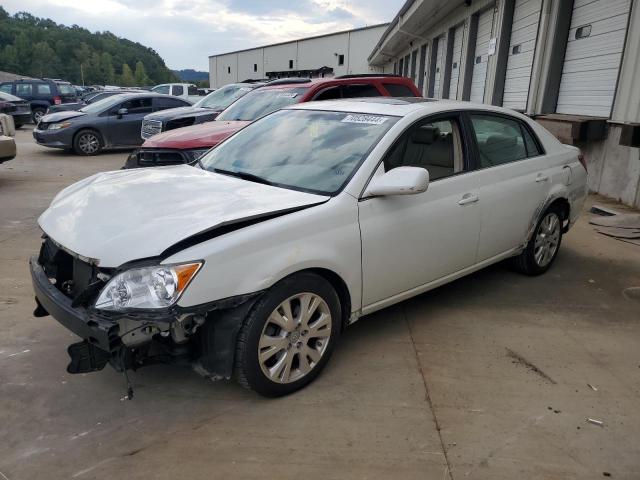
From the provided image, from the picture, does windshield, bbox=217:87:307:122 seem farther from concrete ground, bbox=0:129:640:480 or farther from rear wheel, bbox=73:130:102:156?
rear wheel, bbox=73:130:102:156

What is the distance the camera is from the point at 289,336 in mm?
2828

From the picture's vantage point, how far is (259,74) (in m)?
61.4

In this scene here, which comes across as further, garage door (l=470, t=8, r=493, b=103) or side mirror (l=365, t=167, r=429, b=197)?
garage door (l=470, t=8, r=493, b=103)

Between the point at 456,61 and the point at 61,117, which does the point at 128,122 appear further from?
the point at 456,61

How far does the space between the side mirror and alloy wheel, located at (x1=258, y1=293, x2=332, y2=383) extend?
757 mm

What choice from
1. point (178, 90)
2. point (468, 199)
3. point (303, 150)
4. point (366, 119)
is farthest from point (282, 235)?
point (178, 90)

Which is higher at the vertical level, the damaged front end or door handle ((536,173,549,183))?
door handle ((536,173,549,183))

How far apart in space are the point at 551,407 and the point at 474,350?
0.69m

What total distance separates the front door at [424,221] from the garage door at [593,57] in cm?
579

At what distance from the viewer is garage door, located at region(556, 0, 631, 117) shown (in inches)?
314

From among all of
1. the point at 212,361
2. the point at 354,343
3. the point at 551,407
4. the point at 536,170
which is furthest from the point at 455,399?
the point at 536,170

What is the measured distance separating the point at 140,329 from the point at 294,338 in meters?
0.84

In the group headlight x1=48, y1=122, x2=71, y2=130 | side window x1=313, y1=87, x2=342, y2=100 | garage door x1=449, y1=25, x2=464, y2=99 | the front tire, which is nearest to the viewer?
the front tire

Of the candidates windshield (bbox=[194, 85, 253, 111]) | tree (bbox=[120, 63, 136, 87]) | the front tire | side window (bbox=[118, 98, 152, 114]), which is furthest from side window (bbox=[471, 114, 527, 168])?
tree (bbox=[120, 63, 136, 87])
